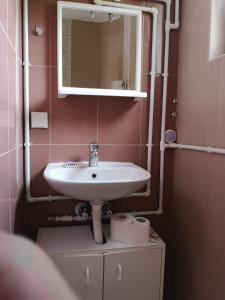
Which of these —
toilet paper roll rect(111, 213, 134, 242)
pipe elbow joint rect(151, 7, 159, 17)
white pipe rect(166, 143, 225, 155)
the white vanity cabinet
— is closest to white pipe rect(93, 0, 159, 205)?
pipe elbow joint rect(151, 7, 159, 17)

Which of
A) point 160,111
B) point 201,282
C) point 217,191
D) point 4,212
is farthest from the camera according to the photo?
point 160,111

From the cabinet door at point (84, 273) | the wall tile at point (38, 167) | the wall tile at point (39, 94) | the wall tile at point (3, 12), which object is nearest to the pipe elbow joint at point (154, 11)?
the wall tile at point (39, 94)

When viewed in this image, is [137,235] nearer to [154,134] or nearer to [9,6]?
[154,134]

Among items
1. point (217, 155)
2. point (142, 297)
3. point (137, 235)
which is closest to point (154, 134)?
point (217, 155)

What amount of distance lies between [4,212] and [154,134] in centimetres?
100

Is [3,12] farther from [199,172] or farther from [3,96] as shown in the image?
[199,172]

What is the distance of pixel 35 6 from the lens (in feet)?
4.20

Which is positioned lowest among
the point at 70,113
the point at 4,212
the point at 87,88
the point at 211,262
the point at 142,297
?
the point at 142,297

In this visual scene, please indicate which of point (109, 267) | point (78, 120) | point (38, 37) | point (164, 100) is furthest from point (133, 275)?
point (38, 37)

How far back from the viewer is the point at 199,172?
1.26 metres

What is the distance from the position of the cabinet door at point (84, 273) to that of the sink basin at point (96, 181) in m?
0.31

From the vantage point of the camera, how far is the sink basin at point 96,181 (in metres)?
0.99

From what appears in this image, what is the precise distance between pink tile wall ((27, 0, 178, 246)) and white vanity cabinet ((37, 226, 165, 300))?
33 centimetres

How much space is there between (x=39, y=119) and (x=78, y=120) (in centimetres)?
23
